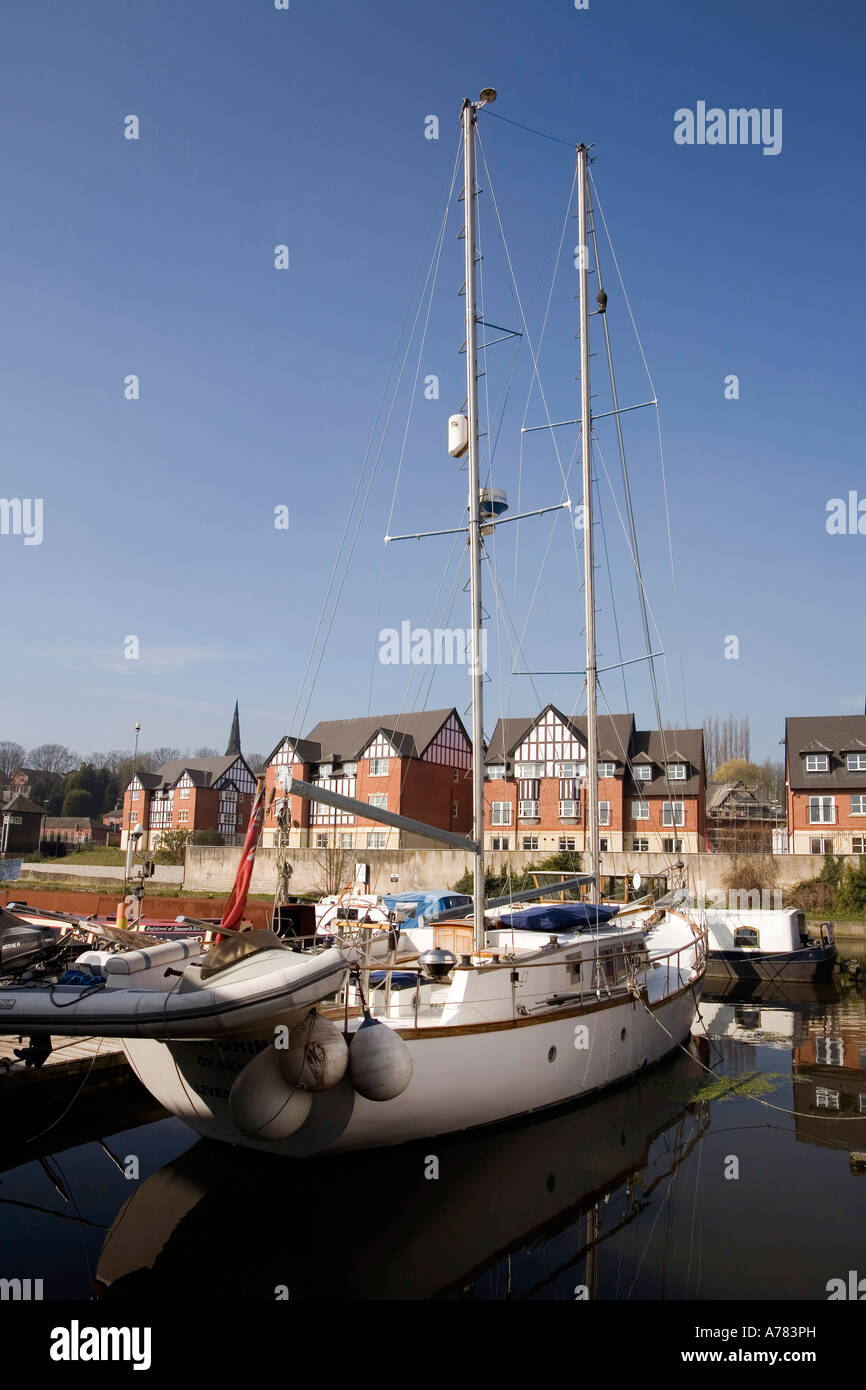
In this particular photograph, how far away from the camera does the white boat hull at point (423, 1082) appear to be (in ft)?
34.4

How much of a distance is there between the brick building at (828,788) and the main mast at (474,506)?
134 ft

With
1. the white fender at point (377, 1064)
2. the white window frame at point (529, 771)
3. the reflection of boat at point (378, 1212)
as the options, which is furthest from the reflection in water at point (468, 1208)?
the white window frame at point (529, 771)

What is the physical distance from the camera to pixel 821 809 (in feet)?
165

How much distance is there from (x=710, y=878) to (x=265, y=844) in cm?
3078

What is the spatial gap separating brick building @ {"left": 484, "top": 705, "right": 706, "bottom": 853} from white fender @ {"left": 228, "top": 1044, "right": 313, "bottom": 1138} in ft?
139

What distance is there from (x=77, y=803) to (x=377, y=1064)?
107 metres

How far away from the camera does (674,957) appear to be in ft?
61.5

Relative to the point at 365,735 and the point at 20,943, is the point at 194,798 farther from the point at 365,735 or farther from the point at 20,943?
the point at 20,943

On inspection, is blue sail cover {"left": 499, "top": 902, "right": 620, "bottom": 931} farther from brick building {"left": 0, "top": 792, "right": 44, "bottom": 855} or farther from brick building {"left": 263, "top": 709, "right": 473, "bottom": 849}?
brick building {"left": 0, "top": 792, "right": 44, "bottom": 855}

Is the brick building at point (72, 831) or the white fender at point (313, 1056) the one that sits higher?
the white fender at point (313, 1056)

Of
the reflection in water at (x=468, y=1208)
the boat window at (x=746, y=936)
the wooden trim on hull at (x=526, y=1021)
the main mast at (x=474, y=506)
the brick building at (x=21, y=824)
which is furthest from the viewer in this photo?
the brick building at (x=21, y=824)

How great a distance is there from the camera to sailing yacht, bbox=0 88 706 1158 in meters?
8.93

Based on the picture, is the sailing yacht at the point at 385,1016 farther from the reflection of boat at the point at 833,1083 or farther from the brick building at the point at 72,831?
the brick building at the point at 72,831

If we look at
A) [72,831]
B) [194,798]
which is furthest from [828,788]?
[72,831]
